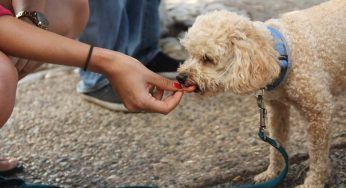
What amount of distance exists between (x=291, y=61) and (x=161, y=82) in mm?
563

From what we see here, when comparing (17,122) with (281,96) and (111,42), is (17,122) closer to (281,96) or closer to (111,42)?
(111,42)

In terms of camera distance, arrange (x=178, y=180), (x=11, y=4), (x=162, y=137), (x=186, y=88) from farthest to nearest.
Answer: (x=162, y=137), (x=178, y=180), (x=11, y=4), (x=186, y=88)

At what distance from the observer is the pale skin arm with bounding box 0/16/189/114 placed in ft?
6.14

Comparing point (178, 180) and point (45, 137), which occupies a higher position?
point (178, 180)

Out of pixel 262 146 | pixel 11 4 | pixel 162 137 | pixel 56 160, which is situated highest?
pixel 11 4

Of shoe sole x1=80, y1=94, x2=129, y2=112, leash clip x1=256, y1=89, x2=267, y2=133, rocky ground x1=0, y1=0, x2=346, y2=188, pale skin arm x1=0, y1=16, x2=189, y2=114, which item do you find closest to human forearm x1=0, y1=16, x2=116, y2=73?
pale skin arm x1=0, y1=16, x2=189, y2=114

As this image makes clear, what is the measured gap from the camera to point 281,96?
7.46 ft

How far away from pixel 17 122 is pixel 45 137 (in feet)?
1.17

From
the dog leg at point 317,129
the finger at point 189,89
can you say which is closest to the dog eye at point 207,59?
the finger at point 189,89

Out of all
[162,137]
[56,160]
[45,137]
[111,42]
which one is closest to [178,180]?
[162,137]

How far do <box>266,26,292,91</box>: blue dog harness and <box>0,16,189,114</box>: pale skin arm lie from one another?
1.62 ft

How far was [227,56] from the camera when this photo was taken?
7.02 feet

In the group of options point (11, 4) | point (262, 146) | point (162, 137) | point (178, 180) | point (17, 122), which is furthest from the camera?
point (17, 122)

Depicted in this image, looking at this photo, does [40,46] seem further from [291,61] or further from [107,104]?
[107,104]
